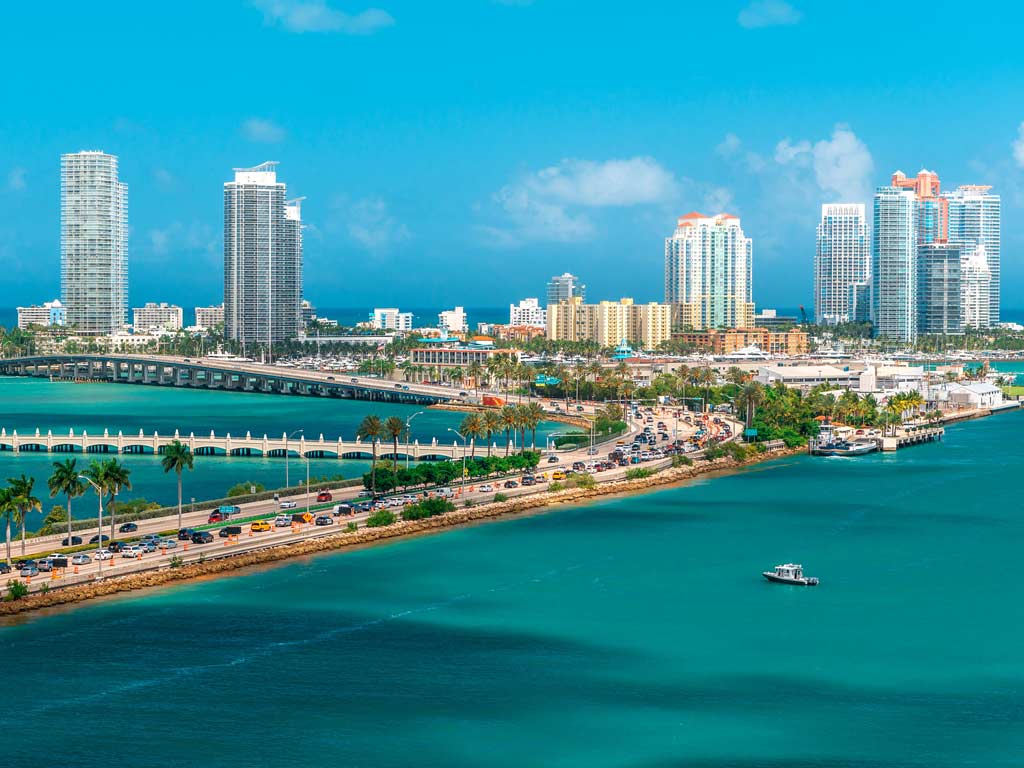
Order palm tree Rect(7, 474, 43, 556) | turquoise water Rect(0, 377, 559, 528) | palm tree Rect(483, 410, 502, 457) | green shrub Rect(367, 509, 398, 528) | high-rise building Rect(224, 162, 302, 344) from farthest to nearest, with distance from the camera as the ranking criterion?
high-rise building Rect(224, 162, 302, 344), palm tree Rect(483, 410, 502, 457), turquoise water Rect(0, 377, 559, 528), green shrub Rect(367, 509, 398, 528), palm tree Rect(7, 474, 43, 556)

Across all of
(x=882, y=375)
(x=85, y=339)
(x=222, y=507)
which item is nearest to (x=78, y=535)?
(x=222, y=507)

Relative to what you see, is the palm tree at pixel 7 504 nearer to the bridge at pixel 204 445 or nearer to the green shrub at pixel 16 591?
the green shrub at pixel 16 591

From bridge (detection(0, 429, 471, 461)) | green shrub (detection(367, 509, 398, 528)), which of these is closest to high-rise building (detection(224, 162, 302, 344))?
bridge (detection(0, 429, 471, 461))

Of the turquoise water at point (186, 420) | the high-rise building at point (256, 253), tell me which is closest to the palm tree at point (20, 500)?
the turquoise water at point (186, 420)

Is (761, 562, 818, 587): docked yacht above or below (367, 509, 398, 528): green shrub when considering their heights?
below

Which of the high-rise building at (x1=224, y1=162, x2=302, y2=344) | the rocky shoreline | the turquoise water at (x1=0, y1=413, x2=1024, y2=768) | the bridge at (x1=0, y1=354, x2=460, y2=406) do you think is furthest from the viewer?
the high-rise building at (x1=224, y1=162, x2=302, y2=344)

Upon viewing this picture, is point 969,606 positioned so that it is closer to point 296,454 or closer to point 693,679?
point 693,679

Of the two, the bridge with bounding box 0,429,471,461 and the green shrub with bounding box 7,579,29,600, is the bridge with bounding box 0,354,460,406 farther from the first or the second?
the green shrub with bounding box 7,579,29,600
